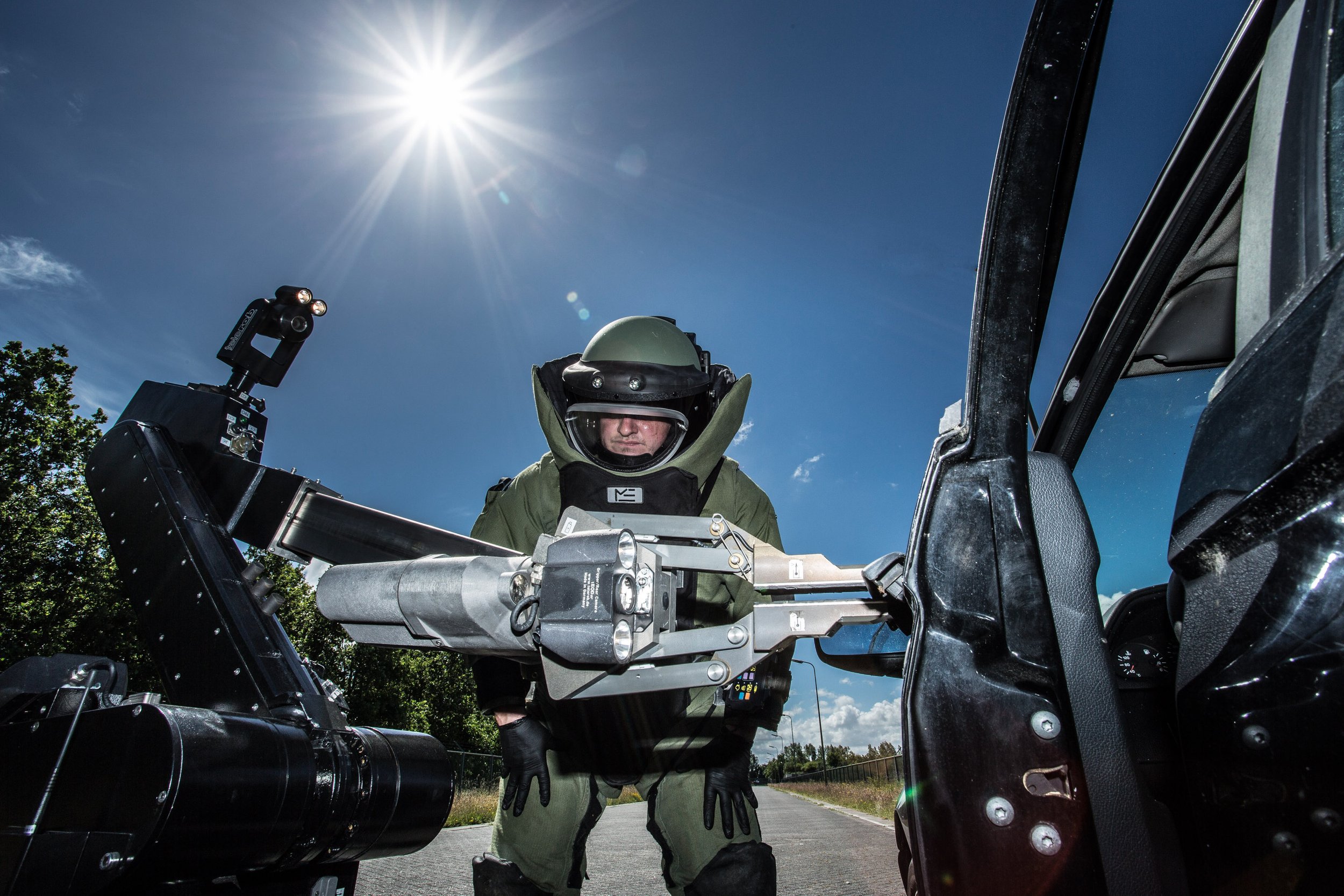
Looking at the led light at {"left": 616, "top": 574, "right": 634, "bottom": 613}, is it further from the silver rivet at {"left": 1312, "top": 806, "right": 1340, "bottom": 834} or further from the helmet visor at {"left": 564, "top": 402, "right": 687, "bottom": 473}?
the helmet visor at {"left": 564, "top": 402, "right": 687, "bottom": 473}

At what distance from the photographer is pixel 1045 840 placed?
3.06 feet

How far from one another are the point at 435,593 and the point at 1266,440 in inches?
58.2

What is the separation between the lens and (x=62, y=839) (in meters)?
1.36

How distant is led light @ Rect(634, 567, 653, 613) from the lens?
1365 mm

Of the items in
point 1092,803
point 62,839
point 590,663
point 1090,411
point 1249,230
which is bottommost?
point 62,839

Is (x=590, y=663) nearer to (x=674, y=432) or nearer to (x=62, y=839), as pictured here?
(x=62, y=839)

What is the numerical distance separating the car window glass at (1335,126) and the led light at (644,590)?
3.96 feet

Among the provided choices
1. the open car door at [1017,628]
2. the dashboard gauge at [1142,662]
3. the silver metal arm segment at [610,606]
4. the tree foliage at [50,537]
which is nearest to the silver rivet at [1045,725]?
the open car door at [1017,628]

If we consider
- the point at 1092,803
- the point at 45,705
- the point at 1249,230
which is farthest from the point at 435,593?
the point at 1249,230

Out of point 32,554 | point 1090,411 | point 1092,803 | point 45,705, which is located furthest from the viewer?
point 32,554

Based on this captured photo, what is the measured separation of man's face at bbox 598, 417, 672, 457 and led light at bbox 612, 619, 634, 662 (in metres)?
1.46

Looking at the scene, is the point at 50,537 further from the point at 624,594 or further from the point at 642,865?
the point at 624,594

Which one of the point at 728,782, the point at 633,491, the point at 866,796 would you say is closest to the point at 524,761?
the point at 728,782

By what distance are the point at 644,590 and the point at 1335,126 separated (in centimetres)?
134
